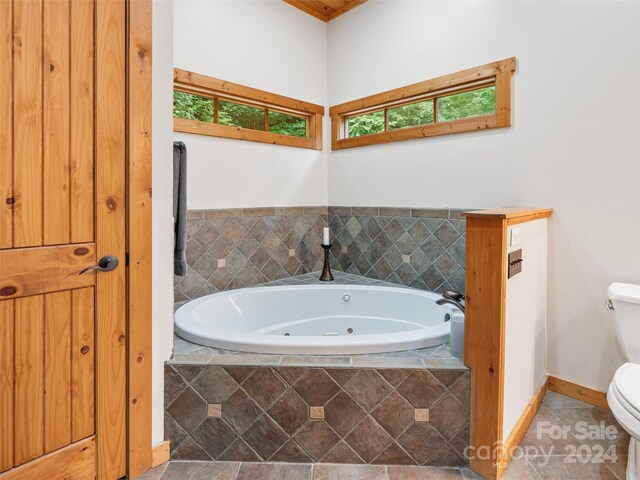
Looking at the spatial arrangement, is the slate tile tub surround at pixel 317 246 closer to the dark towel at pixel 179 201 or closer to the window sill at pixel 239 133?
the window sill at pixel 239 133

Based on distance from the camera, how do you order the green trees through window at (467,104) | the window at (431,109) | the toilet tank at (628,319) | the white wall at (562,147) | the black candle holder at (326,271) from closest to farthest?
the toilet tank at (628,319), the white wall at (562,147), the window at (431,109), the green trees through window at (467,104), the black candle holder at (326,271)

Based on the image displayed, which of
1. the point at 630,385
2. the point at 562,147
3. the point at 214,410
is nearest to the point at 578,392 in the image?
the point at 630,385

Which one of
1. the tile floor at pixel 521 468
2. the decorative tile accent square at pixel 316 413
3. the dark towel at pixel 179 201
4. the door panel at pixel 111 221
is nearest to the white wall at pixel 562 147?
the tile floor at pixel 521 468

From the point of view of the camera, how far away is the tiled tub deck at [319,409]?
1658 millimetres

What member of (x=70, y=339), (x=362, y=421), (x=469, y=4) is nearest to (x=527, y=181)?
(x=469, y=4)

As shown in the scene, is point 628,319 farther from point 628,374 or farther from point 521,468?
point 521,468

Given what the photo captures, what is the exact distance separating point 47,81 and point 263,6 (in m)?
2.25

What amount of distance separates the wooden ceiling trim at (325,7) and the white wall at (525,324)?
8.09ft

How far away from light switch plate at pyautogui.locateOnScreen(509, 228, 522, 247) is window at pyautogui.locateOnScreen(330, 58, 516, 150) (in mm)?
1055

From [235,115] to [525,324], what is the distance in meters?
2.48

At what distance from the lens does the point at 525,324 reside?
75.2 inches

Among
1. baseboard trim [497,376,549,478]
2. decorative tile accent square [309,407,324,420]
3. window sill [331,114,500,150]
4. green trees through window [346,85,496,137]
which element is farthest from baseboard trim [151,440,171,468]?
green trees through window [346,85,496,137]

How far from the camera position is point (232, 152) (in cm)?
297

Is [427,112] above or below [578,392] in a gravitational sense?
above
